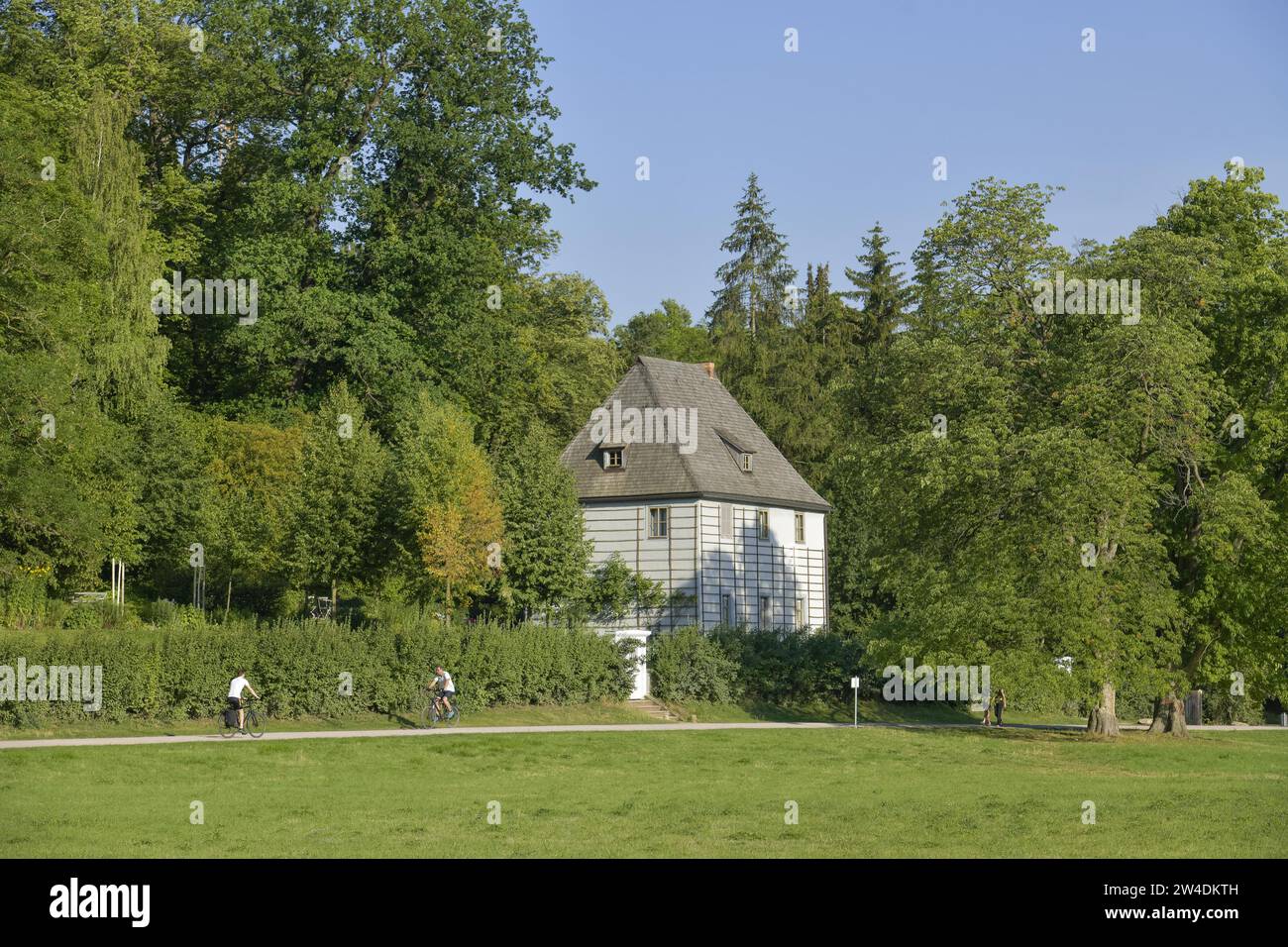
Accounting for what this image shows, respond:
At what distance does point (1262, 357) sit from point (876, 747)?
14879mm

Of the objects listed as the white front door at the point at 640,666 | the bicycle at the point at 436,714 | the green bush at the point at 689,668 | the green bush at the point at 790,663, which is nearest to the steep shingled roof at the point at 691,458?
the green bush at the point at 790,663

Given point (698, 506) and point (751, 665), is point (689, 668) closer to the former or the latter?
point (751, 665)

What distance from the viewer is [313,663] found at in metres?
37.3

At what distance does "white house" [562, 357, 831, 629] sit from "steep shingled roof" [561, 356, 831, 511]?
0.05 metres

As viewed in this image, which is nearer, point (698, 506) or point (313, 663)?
point (313, 663)

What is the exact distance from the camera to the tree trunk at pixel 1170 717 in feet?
135

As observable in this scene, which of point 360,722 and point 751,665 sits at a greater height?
point 751,665

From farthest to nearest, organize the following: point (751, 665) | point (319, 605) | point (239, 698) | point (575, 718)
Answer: point (319, 605) → point (751, 665) → point (575, 718) → point (239, 698)

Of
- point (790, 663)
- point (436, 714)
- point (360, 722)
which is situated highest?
point (790, 663)

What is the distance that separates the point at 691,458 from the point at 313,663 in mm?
19240

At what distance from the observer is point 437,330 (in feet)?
183

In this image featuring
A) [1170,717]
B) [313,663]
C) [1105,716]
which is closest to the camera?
[313,663]

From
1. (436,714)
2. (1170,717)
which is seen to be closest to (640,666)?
(436,714)

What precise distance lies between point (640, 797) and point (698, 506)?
28800 mm
